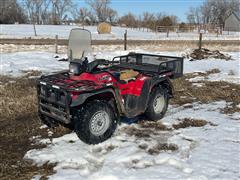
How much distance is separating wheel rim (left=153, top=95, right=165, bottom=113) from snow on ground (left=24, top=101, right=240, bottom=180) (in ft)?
2.34

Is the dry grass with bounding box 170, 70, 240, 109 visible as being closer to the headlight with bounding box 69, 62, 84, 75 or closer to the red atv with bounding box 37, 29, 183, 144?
the red atv with bounding box 37, 29, 183, 144

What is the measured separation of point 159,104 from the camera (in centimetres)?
577

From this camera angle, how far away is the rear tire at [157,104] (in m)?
5.48

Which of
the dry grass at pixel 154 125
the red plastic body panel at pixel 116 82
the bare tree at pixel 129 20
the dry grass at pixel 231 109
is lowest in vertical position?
the dry grass at pixel 154 125

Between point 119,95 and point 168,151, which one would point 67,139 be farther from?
point 168,151

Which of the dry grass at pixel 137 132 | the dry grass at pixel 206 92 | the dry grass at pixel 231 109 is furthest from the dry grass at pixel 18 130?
the dry grass at pixel 231 109

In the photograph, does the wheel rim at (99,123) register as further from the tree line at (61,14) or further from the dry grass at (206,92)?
the tree line at (61,14)

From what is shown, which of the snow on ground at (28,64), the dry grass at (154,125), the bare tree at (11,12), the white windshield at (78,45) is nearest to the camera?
the white windshield at (78,45)

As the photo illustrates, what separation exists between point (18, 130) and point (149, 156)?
7.62ft

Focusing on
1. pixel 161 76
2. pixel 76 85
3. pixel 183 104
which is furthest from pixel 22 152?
pixel 183 104

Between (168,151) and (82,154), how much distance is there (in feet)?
3.88

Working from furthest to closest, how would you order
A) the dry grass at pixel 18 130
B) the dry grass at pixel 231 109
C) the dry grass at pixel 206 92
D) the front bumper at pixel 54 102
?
the dry grass at pixel 206 92
the dry grass at pixel 231 109
the front bumper at pixel 54 102
the dry grass at pixel 18 130

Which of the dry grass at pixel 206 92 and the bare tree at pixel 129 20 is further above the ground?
the bare tree at pixel 129 20

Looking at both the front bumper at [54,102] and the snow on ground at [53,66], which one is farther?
the snow on ground at [53,66]
